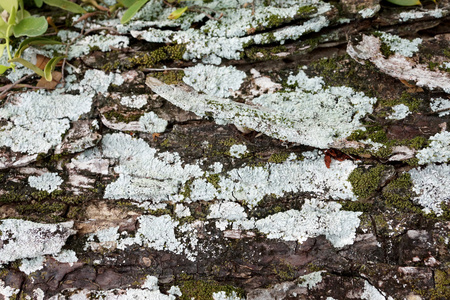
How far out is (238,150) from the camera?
215 centimetres

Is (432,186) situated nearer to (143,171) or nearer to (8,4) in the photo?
(143,171)

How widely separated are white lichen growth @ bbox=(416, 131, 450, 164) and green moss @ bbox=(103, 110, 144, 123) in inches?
69.8

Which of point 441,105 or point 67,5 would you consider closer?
point 441,105

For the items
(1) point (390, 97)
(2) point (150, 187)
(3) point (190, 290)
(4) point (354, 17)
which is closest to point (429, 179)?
(1) point (390, 97)

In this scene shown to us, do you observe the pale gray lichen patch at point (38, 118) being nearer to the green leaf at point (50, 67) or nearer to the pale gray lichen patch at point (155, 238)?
the green leaf at point (50, 67)

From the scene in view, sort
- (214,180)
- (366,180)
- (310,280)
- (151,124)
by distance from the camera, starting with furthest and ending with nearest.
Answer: (151,124) < (214,180) < (366,180) < (310,280)

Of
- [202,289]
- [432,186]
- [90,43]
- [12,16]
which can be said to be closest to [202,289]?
[202,289]

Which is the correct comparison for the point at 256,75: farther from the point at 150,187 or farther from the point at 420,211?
the point at 420,211

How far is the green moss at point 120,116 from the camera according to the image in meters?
2.21

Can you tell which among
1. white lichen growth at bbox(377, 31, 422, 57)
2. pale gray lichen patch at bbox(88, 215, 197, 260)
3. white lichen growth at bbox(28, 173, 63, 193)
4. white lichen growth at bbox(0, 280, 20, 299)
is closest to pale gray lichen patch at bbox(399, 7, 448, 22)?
white lichen growth at bbox(377, 31, 422, 57)

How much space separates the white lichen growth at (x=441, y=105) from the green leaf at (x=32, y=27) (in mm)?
2520

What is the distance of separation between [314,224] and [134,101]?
1421 millimetres

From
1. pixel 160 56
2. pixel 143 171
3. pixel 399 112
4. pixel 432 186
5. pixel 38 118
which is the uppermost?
pixel 160 56

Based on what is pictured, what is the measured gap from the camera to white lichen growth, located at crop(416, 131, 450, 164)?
1.92m
